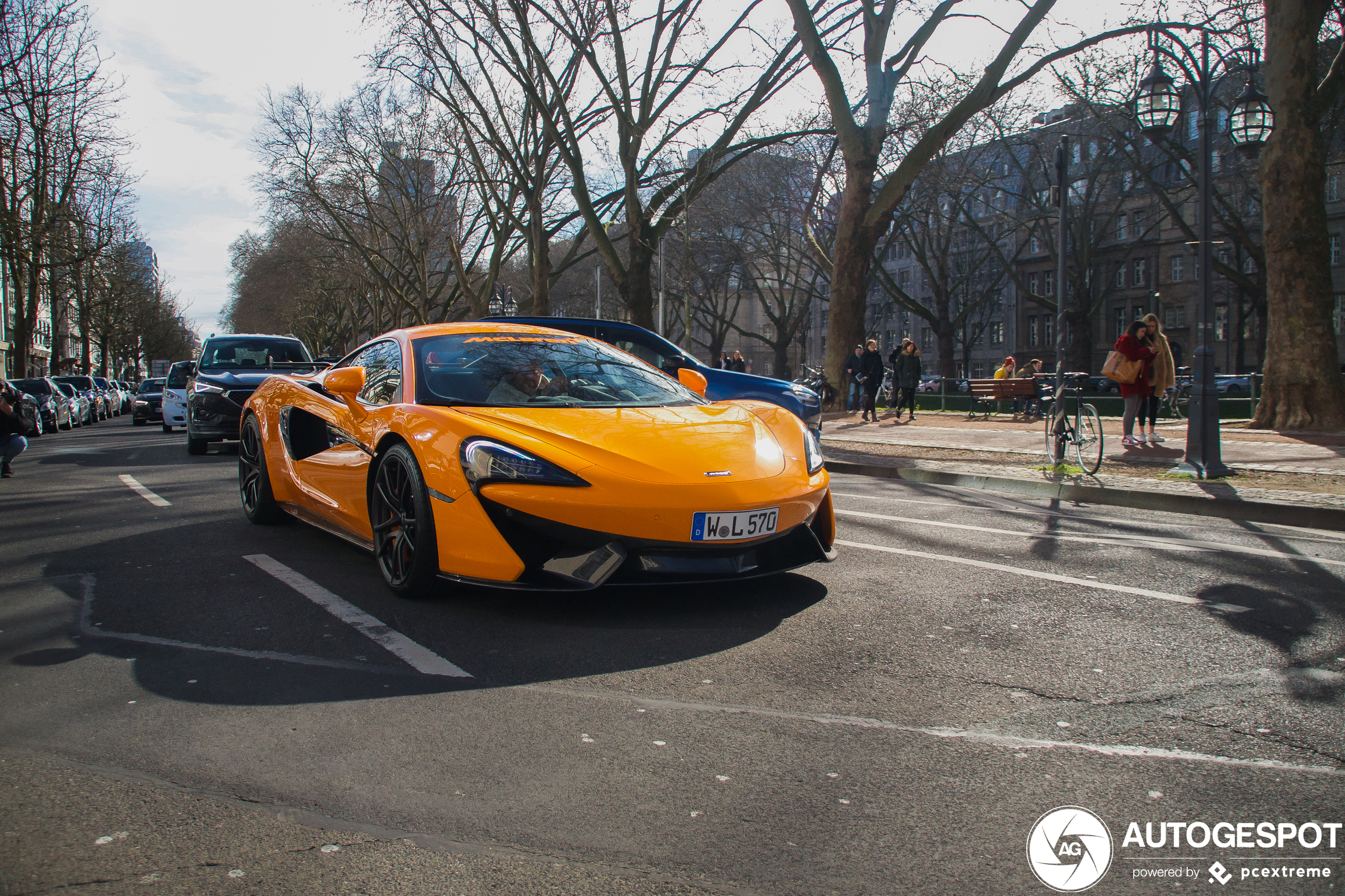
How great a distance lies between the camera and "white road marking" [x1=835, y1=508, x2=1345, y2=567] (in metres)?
6.46

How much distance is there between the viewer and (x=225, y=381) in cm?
1485

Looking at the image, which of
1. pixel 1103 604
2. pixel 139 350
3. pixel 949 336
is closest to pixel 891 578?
pixel 1103 604

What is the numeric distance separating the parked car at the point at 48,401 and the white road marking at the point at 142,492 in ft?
52.7

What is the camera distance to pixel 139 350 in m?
85.9

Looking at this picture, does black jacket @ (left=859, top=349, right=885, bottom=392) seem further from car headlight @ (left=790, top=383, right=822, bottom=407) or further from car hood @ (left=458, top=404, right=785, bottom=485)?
car hood @ (left=458, top=404, right=785, bottom=485)

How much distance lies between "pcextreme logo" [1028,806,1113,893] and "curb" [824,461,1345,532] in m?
6.62

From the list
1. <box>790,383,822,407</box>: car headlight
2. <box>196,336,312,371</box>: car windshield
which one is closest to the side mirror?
<box>790,383,822,407</box>: car headlight

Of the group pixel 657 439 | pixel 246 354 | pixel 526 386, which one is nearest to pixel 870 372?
pixel 246 354

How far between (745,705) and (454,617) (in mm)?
1753

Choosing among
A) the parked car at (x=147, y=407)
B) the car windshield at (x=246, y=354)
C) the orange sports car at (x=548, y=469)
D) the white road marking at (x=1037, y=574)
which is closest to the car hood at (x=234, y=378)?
the car windshield at (x=246, y=354)

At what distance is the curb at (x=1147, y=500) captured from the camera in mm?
8125

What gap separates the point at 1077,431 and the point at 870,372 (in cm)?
1086

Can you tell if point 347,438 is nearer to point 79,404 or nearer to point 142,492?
point 142,492

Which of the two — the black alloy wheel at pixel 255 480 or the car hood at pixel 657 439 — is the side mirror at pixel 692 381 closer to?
the car hood at pixel 657 439
